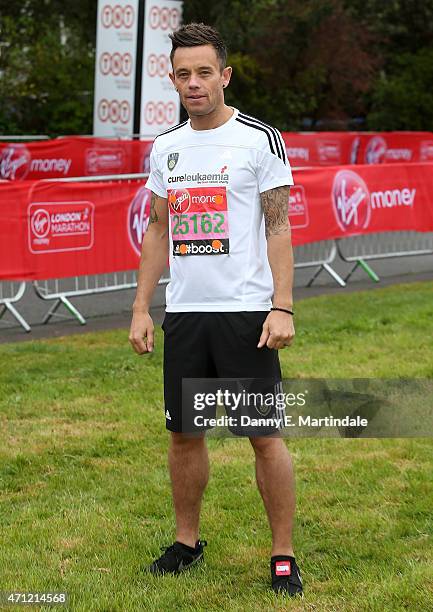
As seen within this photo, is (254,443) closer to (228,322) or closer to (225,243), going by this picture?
(228,322)

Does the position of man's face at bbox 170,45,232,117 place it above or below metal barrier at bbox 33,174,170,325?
above

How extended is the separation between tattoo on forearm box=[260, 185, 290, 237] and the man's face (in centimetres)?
39

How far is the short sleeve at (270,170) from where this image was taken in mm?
4543

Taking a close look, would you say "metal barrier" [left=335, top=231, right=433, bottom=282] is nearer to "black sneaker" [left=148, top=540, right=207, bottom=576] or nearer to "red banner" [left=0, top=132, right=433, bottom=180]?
"red banner" [left=0, top=132, right=433, bottom=180]

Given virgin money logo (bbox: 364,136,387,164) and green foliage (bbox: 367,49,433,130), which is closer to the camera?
virgin money logo (bbox: 364,136,387,164)

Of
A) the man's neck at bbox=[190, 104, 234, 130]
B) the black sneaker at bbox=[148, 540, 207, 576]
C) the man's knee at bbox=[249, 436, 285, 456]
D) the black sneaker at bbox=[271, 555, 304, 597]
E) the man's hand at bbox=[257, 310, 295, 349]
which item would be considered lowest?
the black sneaker at bbox=[148, 540, 207, 576]

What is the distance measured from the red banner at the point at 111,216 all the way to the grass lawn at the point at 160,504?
6.32ft

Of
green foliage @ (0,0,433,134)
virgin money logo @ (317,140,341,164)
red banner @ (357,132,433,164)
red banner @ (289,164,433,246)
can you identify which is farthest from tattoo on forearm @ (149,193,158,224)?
green foliage @ (0,0,433,134)

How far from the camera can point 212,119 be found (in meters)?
4.59

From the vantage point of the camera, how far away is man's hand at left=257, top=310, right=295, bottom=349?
4.51 meters

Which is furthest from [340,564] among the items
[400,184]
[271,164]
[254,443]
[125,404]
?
[400,184]

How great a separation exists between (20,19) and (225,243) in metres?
33.1

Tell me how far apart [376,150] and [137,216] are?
638 inches

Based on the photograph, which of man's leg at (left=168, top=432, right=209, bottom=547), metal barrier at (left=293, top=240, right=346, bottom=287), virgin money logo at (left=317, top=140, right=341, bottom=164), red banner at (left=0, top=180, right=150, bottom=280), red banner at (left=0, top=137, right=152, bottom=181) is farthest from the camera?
virgin money logo at (left=317, top=140, right=341, bottom=164)
